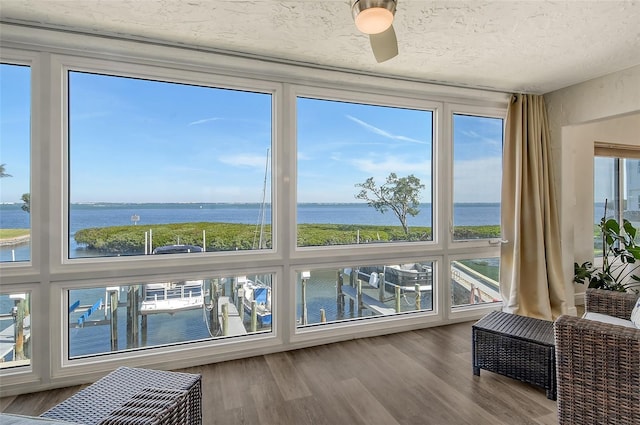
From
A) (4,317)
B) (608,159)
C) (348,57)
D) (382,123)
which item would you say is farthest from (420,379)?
(608,159)

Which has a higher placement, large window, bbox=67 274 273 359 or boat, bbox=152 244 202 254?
boat, bbox=152 244 202 254

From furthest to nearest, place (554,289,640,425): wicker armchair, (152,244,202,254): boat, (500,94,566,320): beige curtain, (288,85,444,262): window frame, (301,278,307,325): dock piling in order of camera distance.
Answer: (500,94,566,320): beige curtain
(301,278,307,325): dock piling
(288,85,444,262): window frame
(152,244,202,254): boat
(554,289,640,425): wicker armchair

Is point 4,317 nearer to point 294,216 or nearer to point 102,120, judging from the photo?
point 102,120

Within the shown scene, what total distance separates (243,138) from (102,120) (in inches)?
42.4

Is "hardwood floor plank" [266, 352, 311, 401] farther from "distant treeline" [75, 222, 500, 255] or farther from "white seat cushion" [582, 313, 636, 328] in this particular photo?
"white seat cushion" [582, 313, 636, 328]

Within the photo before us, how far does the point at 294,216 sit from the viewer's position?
2992 mm

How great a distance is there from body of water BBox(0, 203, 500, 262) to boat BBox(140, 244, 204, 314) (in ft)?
0.79

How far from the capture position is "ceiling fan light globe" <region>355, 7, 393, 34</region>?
1449 millimetres

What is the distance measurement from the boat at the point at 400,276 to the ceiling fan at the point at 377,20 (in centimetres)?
211

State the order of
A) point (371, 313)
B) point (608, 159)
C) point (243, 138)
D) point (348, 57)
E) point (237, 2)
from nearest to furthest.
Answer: point (237, 2) → point (348, 57) → point (243, 138) → point (371, 313) → point (608, 159)

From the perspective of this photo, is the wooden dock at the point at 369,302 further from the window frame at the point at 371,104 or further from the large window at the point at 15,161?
the large window at the point at 15,161

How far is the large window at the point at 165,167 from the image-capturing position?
250 centimetres

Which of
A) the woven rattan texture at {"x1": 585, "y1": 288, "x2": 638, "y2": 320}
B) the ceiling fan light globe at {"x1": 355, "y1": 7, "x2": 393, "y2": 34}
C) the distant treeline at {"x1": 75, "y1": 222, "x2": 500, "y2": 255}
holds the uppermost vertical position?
the ceiling fan light globe at {"x1": 355, "y1": 7, "x2": 393, "y2": 34}

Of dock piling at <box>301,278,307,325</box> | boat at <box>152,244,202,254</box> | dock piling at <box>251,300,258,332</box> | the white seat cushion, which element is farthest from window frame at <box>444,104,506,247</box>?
boat at <box>152,244,202,254</box>
